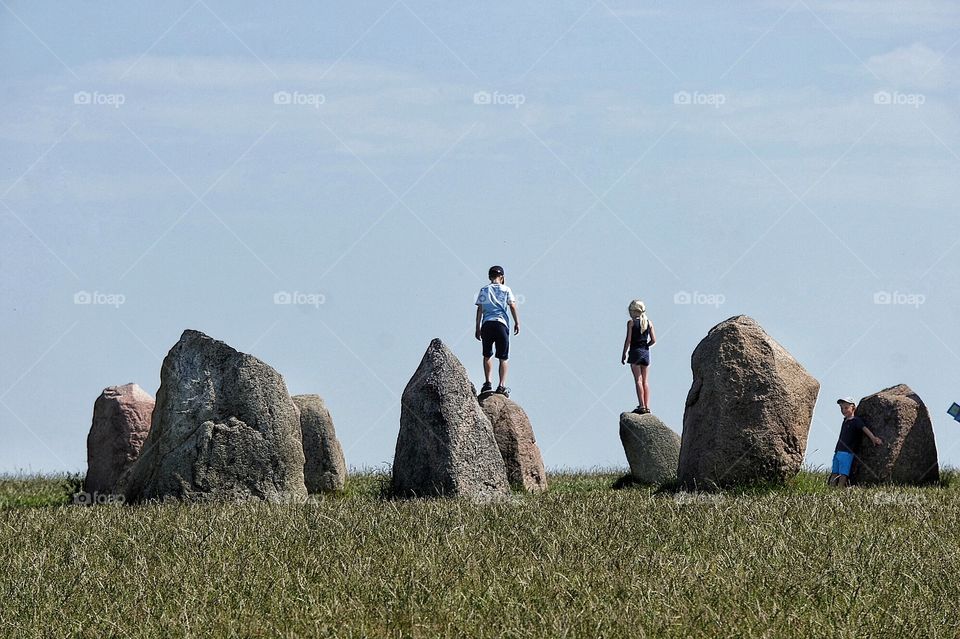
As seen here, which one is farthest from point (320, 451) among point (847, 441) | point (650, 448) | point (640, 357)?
point (847, 441)

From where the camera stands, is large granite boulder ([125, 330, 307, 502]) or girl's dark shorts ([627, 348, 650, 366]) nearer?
large granite boulder ([125, 330, 307, 502])

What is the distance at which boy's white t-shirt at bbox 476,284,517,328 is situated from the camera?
19.9m

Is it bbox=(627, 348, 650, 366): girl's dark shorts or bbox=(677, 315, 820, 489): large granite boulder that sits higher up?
bbox=(627, 348, 650, 366): girl's dark shorts

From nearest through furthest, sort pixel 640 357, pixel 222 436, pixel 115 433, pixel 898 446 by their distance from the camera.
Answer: pixel 222 436
pixel 898 446
pixel 115 433
pixel 640 357

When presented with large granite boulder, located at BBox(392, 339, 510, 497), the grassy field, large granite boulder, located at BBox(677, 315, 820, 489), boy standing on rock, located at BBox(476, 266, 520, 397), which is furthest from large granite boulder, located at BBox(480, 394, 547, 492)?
the grassy field

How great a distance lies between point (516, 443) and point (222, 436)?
4808mm

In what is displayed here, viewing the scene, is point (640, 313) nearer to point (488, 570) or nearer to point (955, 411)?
point (955, 411)

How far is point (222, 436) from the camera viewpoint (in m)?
15.5

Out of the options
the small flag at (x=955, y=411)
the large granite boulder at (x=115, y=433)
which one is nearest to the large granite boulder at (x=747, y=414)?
the small flag at (x=955, y=411)

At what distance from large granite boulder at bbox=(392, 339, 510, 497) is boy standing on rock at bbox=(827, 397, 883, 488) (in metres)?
6.54

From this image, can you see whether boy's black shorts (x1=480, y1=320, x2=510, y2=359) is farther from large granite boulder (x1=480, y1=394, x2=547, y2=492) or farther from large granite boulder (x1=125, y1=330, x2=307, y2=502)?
large granite boulder (x1=125, y1=330, x2=307, y2=502)

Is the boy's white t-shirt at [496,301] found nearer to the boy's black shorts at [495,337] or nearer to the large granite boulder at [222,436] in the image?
the boy's black shorts at [495,337]

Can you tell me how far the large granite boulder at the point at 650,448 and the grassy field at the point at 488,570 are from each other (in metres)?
6.11

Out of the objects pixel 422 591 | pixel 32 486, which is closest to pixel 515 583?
pixel 422 591
